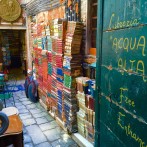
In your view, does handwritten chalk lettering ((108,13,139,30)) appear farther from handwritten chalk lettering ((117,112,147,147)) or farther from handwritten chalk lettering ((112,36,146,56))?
handwritten chalk lettering ((117,112,147,147))

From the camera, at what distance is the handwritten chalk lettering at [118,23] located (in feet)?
6.53

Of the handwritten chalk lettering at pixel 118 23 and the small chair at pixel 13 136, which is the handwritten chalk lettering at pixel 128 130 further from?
the small chair at pixel 13 136

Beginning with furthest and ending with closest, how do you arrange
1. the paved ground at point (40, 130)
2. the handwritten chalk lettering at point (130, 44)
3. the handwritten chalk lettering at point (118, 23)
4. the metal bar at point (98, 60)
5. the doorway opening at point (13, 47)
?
the doorway opening at point (13, 47) < the paved ground at point (40, 130) < the metal bar at point (98, 60) < the handwritten chalk lettering at point (118, 23) < the handwritten chalk lettering at point (130, 44)

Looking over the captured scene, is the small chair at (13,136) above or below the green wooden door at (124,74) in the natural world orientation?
below

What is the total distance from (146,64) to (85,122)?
2.92m

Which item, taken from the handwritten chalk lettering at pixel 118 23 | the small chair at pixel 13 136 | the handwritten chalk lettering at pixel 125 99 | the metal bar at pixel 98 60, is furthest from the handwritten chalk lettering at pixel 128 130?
the small chair at pixel 13 136

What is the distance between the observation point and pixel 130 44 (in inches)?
81.4

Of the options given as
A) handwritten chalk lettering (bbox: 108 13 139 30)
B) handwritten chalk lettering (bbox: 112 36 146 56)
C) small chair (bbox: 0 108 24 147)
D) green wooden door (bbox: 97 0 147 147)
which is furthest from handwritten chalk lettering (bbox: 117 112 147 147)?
small chair (bbox: 0 108 24 147)

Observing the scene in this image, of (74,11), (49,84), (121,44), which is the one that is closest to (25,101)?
(49,84)

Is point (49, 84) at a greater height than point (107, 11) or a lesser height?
lesser

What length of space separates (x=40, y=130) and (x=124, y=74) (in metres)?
3.94

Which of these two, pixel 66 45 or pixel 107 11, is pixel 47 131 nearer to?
pixel 66 45

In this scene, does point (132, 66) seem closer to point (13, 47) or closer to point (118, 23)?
point (118, 23)

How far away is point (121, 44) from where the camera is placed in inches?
87.1
